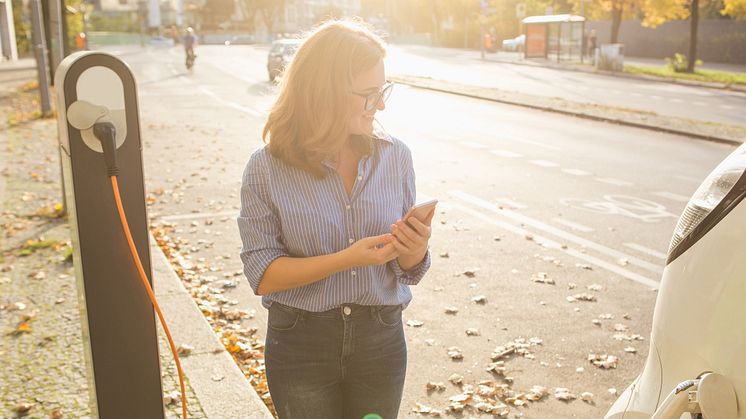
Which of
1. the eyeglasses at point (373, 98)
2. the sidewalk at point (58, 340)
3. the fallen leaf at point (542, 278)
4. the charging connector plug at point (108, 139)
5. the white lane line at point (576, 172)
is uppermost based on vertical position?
the eyeglasses at point (373, 98)

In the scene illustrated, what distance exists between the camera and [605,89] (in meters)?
25.2

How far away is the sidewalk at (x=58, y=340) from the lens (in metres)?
4.04

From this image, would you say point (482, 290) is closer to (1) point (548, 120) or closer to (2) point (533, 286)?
(2) point (533, 286)

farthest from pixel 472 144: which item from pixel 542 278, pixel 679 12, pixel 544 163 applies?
pixel 679 12

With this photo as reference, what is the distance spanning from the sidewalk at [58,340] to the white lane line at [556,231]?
153 inches

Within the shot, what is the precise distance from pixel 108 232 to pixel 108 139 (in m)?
0.31

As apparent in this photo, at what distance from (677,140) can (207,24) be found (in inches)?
4063

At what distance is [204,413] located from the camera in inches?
155

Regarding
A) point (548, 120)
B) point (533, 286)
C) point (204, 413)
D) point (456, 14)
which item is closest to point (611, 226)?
point (533, 286)

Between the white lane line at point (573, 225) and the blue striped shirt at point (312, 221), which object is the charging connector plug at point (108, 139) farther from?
the white lane line at point (573, 225)

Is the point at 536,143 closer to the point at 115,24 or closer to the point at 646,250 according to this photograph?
the point at 646,250

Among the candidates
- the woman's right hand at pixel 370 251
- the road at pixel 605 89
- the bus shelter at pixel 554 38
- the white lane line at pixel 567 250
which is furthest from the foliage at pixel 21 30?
the woman's right hand at pixel 370 251

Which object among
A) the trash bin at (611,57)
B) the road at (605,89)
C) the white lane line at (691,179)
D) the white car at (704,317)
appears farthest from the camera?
the trash bin at (611,57)

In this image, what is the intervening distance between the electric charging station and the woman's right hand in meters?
0.71
